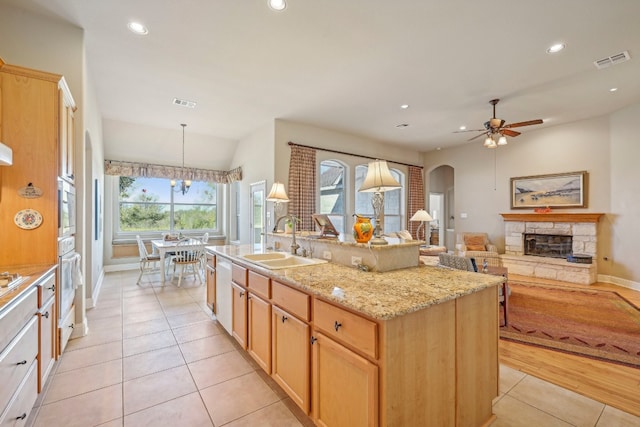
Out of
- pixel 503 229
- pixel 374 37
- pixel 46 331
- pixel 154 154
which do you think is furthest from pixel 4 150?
pixel 503 229

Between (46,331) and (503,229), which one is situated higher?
(503,229)

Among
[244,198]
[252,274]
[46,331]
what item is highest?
[244,198]

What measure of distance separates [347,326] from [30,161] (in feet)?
9.00

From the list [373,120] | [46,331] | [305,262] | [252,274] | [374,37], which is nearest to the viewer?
[46,331]

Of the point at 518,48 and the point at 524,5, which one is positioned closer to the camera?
the point at 524,5

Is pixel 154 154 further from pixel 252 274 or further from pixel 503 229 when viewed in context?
pixel 503 229

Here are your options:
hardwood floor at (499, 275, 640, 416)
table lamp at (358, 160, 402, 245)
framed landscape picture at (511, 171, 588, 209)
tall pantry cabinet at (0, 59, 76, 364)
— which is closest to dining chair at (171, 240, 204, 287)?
tall pantry cabinet at (0, 59, 76, 364)

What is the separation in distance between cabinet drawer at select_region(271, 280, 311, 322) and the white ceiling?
238 cm

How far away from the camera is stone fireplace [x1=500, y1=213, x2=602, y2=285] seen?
523 centimetres

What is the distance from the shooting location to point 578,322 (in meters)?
3.32

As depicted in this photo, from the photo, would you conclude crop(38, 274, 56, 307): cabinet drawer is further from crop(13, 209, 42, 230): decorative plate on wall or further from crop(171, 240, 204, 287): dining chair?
crop(171, 240, 204, 287): dining chair

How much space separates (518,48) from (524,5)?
726mm

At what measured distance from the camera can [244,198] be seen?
6.54 m

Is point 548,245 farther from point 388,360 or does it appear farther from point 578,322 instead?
point 388,360
